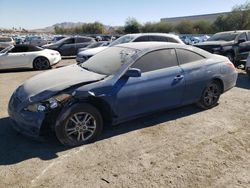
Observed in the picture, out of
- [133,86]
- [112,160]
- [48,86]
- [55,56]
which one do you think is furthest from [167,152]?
[55,56]

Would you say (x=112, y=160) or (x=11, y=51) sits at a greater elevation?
(x=11, y=51)

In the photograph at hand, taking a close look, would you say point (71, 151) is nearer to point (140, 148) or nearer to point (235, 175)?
point (140, 148)

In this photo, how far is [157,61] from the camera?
5.03 m

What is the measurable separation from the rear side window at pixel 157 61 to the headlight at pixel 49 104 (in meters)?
1.32

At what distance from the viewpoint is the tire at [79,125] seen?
4070mm

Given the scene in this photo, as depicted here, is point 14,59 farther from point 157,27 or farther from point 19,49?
point 157,27

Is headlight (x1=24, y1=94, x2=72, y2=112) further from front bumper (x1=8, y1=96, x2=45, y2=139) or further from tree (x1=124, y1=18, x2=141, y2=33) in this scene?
tree (x1=124, y1=18, x2=141, y2=33)

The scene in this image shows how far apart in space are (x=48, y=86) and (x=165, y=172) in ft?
7.24

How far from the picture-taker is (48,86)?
4.35 metres

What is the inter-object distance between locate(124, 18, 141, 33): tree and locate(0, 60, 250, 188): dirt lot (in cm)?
6855

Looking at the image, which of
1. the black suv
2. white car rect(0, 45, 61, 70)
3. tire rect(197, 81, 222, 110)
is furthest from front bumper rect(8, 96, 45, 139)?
the black suv

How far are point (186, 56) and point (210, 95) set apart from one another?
1.06 m

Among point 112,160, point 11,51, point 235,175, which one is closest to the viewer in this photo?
point 235,175

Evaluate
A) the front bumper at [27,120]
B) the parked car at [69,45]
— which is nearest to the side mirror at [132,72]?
the front bumper at [27,120]
